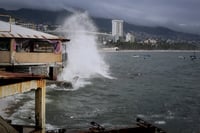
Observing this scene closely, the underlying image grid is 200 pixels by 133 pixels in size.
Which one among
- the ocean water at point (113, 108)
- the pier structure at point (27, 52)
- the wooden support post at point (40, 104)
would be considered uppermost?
the pier structure at point (27, 52)

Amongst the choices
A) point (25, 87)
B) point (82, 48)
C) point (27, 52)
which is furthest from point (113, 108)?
point (82, 48)

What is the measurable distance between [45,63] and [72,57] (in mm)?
73281

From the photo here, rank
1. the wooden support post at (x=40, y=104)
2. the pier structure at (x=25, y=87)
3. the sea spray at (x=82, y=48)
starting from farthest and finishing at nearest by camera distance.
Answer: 1. the sea spray at (x=82, y=48)
2. the wooden support post at (x=40, y=104)
3. the pier structure at (x=25, y=87)

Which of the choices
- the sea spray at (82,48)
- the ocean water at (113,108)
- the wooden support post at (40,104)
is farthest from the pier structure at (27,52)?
the sea spray at (82,48)

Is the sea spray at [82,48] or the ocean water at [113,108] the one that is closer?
the ocean water at [113,108]

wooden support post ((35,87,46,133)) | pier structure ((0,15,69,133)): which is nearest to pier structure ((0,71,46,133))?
wooden support post ((35,87,46,133))

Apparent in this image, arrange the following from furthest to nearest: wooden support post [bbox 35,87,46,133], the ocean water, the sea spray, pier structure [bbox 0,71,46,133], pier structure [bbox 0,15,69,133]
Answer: the sea spray < the ocean water < pier structure [bbox 0,15,69,133] < wooden support post [bbox 35,87,46,133] < pier structure [bbox 0,71,46,133]

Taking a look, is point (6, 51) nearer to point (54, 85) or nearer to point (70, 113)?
point (70, 113)

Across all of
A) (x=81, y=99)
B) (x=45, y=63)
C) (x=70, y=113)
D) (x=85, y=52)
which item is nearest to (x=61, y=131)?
(x=45, y=63)

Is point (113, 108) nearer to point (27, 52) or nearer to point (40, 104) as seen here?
point (27, 52)

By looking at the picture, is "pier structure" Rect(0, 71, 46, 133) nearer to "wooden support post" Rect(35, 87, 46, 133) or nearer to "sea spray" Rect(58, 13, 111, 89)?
Result: "wooden support post" Rect(35, 87, 46, 133)

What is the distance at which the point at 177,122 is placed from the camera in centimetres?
3322

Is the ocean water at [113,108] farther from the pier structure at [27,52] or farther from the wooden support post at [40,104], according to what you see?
the wooden support post at [40,104]

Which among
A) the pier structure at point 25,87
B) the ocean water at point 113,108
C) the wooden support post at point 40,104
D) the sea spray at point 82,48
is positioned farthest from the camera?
the sea spray at point 82,48
